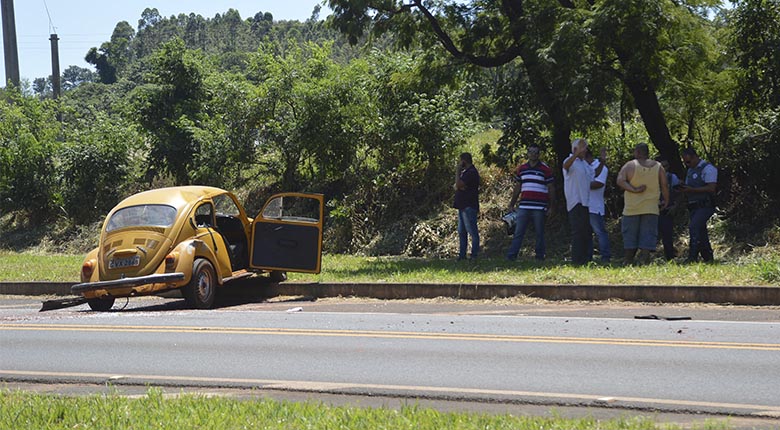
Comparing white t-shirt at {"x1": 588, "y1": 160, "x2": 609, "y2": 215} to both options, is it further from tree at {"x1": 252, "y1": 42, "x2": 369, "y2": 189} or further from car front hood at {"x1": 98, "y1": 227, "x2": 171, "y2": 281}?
tree at {"x1": 252, "y1": 42, "x2": 369, "y2": 189}

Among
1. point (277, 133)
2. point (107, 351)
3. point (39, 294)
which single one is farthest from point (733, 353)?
point (277, 133)

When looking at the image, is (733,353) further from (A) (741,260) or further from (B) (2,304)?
(B) (2,304)

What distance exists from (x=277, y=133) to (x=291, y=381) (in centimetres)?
1557

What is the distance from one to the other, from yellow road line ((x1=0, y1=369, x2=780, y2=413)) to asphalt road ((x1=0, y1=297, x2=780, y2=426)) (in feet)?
0.05

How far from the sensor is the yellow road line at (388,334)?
9.52 m

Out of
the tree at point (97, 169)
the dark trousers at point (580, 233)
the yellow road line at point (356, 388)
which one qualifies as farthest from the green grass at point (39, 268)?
the yellow road line at point (356, 388)

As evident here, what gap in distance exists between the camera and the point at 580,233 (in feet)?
53.5

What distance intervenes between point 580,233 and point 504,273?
175 cm

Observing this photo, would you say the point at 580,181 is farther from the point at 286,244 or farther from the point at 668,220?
the point at 286,244

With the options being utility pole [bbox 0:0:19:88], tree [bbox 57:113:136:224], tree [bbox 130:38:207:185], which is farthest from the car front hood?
utility pole [bbox 0:0:19:88]

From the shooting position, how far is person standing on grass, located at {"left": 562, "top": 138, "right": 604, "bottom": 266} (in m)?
16.0

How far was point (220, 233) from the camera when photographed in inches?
617

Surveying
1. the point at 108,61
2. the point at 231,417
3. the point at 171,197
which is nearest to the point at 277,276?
the point at 171,197

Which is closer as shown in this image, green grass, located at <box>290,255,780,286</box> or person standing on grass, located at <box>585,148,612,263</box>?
green grass, located at <box>290,255,780,286</box>
